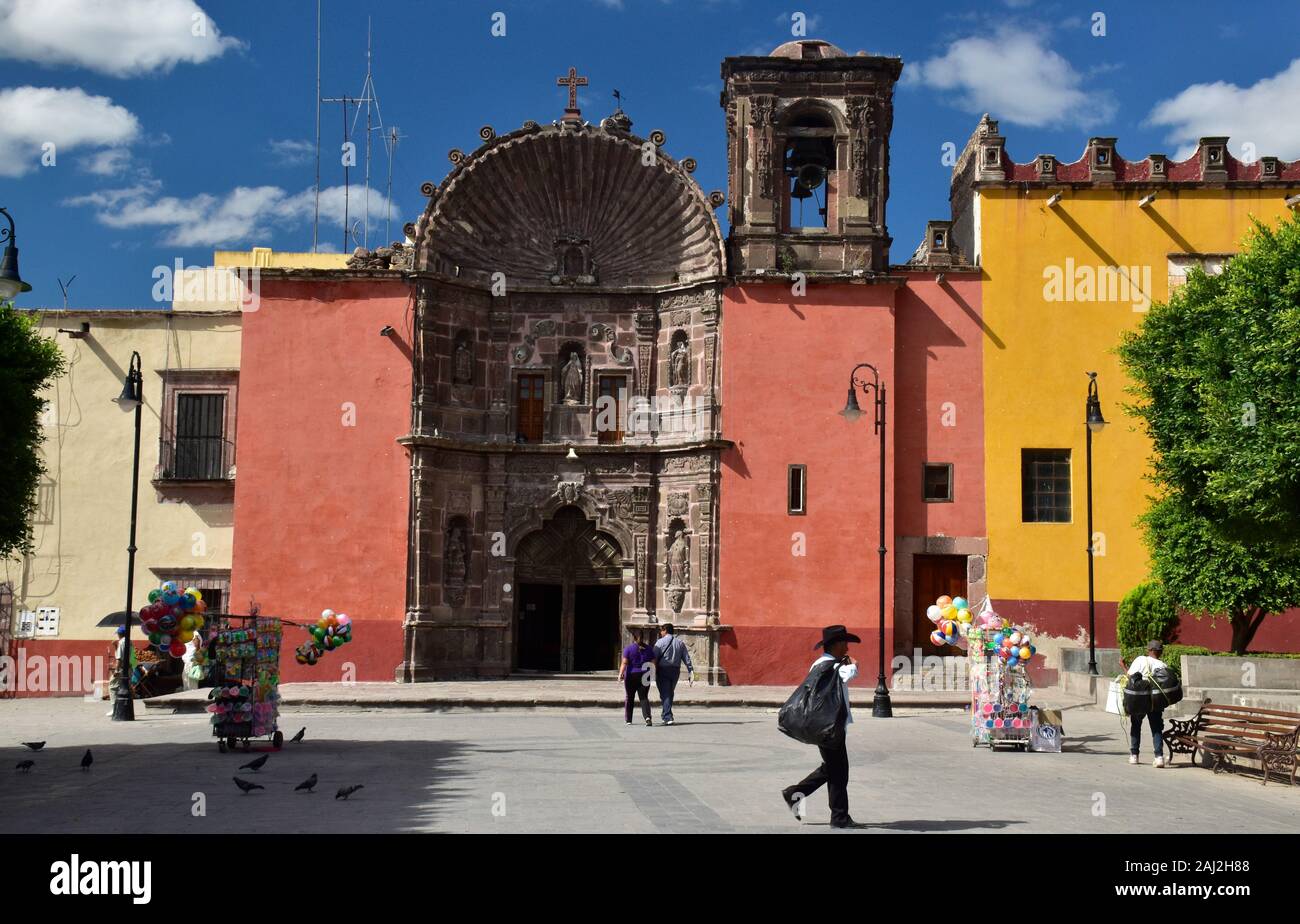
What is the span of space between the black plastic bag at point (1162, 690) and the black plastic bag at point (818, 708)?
628cm

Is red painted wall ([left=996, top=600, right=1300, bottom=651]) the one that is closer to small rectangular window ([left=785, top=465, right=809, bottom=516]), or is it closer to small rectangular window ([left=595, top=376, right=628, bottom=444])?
small rectangular window ([left=785, top=465, right=809, bottom=516])

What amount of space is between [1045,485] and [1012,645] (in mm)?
12417

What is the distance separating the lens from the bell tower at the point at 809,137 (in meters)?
28.7

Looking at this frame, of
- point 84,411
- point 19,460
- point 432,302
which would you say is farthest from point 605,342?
point 19,460

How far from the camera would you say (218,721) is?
15875mm

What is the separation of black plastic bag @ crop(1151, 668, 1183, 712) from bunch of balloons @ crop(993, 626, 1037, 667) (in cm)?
173

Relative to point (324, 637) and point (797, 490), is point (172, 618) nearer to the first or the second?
point (324, 637)

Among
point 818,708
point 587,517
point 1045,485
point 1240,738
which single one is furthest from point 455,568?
point 818,708

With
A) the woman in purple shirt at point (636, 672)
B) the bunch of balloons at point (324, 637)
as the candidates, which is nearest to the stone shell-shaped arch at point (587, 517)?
the woman in purple shirt at point (636, 672)

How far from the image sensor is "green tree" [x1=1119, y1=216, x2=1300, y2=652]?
1823cm

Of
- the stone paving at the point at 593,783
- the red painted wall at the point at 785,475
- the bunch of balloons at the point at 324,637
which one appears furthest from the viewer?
the red painted wall at the point at 785,475

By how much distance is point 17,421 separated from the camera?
17234mm

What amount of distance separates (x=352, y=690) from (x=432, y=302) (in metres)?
8.65

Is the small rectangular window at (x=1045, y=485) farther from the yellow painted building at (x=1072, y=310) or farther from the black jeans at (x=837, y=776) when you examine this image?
the black jeans at (x=837, y=776)
